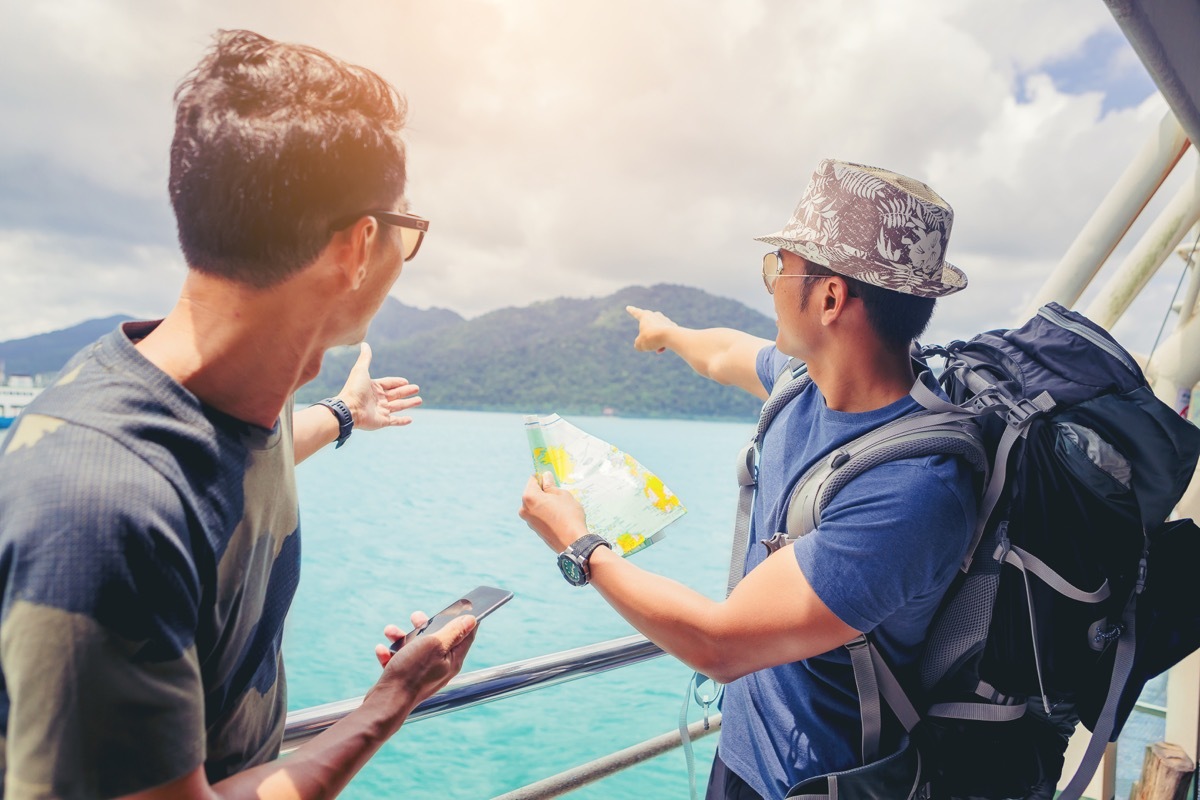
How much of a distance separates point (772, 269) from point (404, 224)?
2.67 feet

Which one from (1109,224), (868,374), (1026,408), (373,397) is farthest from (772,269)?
(1109,224)

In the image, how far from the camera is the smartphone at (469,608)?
116 cm

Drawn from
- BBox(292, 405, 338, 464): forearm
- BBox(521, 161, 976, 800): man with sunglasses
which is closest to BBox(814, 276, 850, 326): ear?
BBox(521, 161, 976, 800): man with sunglasses

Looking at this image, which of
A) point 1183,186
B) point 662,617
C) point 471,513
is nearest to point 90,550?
point 662,617

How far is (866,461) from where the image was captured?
124 cm

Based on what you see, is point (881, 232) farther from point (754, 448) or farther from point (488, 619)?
point (488, 619)

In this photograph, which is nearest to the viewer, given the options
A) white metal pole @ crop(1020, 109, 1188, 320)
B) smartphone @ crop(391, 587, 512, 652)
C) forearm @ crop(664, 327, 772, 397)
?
smartphone @ crop(391, 587, 512, 652)

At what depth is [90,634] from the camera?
0.63 m

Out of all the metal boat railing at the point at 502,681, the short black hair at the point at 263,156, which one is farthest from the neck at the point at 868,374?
the short black hair at the point at 263,156

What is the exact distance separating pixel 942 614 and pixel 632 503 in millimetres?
573

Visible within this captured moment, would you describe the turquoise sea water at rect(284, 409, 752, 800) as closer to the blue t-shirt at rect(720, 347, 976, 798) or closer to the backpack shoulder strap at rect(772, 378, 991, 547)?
the blue t-shirt at rect(720, 347, 976, 798)

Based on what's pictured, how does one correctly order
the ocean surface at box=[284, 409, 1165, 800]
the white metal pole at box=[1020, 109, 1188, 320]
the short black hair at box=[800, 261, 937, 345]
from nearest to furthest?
the short black hair at box=[800, 261, 937, 345] < the white metal pole at box=[1020, 109, 1188, 320] < the ocean surface at box=[284, 409, 1165, 800]

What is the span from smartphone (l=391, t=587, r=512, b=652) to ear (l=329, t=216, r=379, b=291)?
20.2 inches

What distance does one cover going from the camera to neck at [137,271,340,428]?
818 mm
